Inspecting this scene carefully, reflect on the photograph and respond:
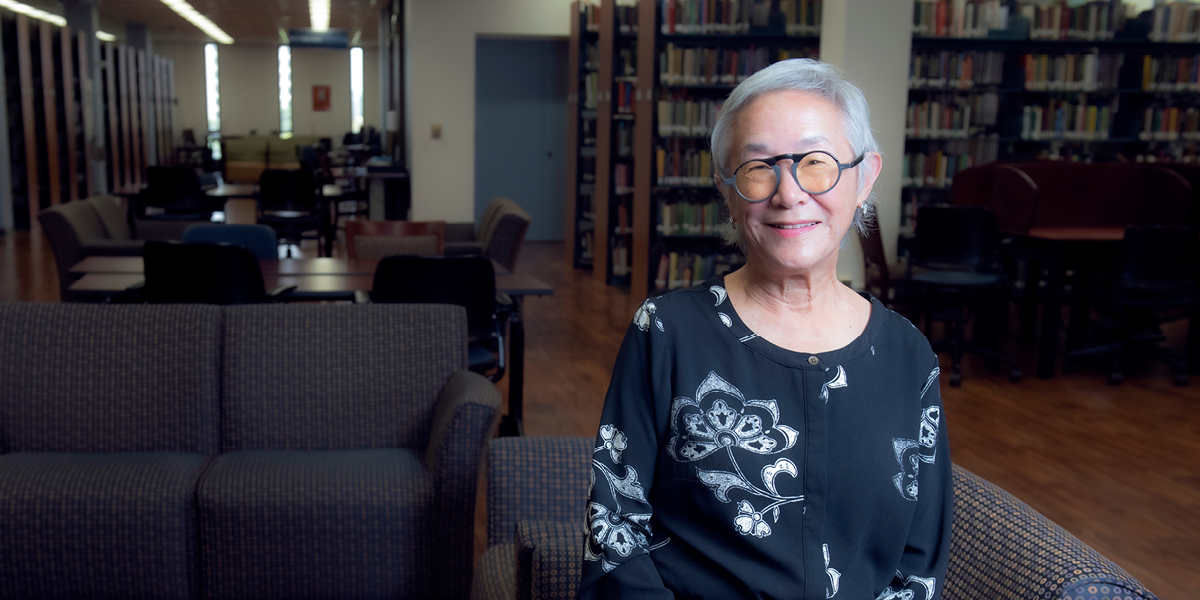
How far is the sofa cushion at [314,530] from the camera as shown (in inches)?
100

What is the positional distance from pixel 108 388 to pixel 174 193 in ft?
23.0

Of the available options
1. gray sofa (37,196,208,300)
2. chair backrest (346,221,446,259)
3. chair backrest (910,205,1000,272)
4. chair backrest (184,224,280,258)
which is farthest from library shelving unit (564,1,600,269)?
chair backrest (184,224,280,258)

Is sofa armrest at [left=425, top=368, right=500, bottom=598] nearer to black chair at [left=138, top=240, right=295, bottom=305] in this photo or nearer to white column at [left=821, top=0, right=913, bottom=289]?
black chair at [left=138, top=240, right=295, bottom=305]

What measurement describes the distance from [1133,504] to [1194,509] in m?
0.23

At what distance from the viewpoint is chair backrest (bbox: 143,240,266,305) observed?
155 inches

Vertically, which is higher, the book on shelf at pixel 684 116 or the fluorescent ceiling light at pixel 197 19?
the fluorescent ceiling light at pixel 197 19

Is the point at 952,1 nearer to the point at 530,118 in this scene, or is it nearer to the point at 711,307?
the point at 530,118

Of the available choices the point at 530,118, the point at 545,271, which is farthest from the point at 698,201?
the point at 530,118

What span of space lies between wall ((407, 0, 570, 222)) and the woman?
27.3ft

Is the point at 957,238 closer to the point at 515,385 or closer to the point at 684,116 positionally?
the point at 684,116

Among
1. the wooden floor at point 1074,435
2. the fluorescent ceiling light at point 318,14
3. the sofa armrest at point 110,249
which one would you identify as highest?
the fluorescent ceiling light at point 318,14

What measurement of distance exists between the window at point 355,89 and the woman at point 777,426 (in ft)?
70.2

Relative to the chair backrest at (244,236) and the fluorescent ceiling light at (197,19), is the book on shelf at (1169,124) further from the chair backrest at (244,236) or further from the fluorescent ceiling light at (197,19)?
the fluorescent ceiling light at (197,19)

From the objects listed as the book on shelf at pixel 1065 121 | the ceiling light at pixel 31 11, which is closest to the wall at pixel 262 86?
the ceiling light at pixel 31 11
